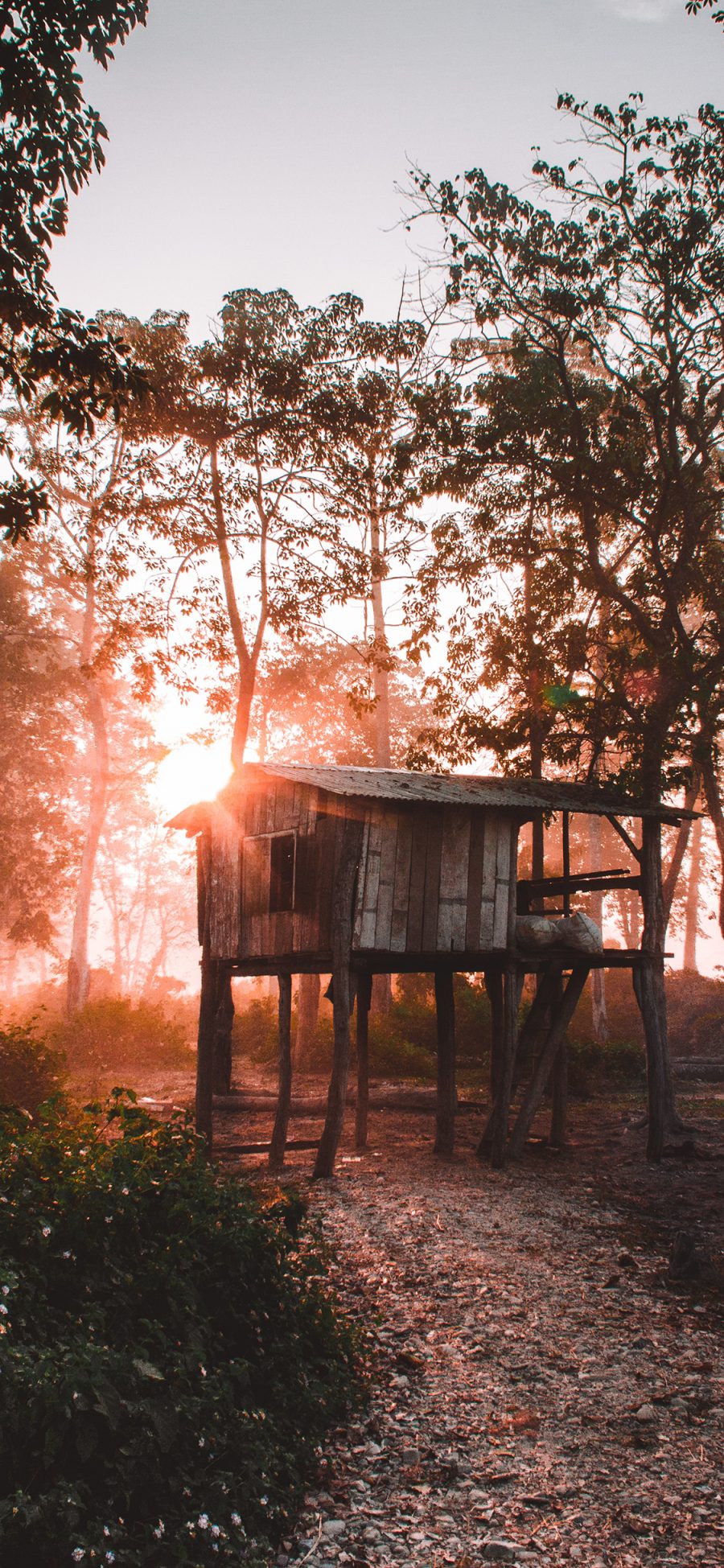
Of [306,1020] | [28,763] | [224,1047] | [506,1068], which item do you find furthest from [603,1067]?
[28,763]

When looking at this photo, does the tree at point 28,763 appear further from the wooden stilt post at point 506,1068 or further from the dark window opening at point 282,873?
the wooden stilt post at point 506,1068

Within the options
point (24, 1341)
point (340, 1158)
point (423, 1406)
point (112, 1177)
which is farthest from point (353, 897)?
point (24, 1341)

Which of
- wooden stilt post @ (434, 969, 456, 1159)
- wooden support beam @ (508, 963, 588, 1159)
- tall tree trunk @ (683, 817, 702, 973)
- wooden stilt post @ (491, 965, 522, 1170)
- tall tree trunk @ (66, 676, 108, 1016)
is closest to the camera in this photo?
wooden stilt post @ (491, 965, 522, 1170)

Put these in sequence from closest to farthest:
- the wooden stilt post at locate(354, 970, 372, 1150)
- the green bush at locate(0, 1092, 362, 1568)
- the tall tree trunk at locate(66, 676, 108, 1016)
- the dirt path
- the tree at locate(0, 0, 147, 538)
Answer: the green bush at locate(0, 1092, 362, 1568) → the dirt path → the tree at locate(0, 0, 147, 538) → the wooden stilt post at locate(354, 970, 372, 1150) → the tall tree trunk at locate(66, 676, 108, 1016)

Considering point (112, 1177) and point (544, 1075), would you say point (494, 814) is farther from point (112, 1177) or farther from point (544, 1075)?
point (112, 1177)

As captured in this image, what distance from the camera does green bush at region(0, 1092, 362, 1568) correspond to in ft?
12.0

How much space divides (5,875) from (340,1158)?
955 inches

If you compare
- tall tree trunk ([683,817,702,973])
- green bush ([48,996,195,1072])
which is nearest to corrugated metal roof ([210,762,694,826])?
green bush ([48,996,195,1072])

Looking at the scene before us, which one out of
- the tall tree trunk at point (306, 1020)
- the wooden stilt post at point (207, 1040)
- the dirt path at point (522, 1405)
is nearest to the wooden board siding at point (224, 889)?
the wooden stilt post at point (207, 1040)

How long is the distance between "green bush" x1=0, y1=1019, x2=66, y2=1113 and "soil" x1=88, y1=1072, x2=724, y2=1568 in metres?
4.67

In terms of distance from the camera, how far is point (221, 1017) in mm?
19672

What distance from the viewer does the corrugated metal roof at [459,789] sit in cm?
1284

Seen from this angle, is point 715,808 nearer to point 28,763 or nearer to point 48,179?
point 48,179

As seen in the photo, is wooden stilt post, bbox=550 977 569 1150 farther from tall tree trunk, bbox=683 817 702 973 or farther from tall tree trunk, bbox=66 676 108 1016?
tall tree trunk, bbox=683 817 702 973
